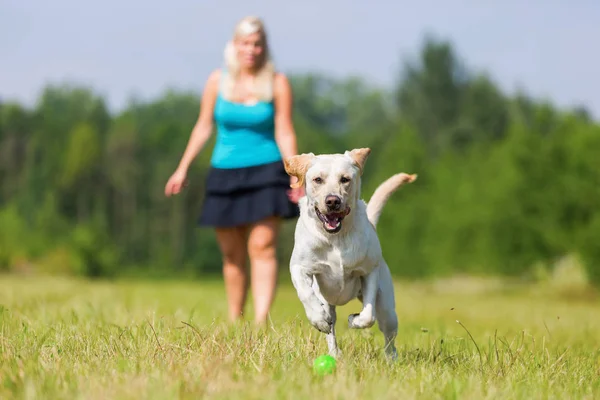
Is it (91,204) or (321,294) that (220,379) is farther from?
(91,204)

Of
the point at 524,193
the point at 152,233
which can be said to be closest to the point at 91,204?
the point at 152,233

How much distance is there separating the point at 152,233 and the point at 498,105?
23588mm

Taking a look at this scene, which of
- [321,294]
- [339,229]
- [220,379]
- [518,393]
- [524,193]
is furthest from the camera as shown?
[524,193]

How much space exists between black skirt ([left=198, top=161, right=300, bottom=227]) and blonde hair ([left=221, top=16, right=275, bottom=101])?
63 cm

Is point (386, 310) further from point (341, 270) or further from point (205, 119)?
→ point (205, 119)

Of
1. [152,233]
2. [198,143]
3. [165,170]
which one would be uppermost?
[198,143]

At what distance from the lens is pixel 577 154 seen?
21.9 m

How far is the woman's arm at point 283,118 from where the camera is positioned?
694 cm

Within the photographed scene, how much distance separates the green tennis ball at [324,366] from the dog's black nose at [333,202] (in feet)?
2.48

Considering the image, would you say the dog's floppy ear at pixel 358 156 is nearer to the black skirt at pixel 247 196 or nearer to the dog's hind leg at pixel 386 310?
the dog's hind leg at pixel 386 310

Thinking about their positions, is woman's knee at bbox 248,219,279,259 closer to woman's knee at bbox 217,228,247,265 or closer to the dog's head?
woman's knee at bbox 217,228,247,265

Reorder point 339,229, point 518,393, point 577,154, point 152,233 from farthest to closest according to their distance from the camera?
point 152,233
point 577,154
point 339,229
point 518,393

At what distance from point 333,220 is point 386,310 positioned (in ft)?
2.55

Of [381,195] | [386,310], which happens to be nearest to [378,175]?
[381,195]
